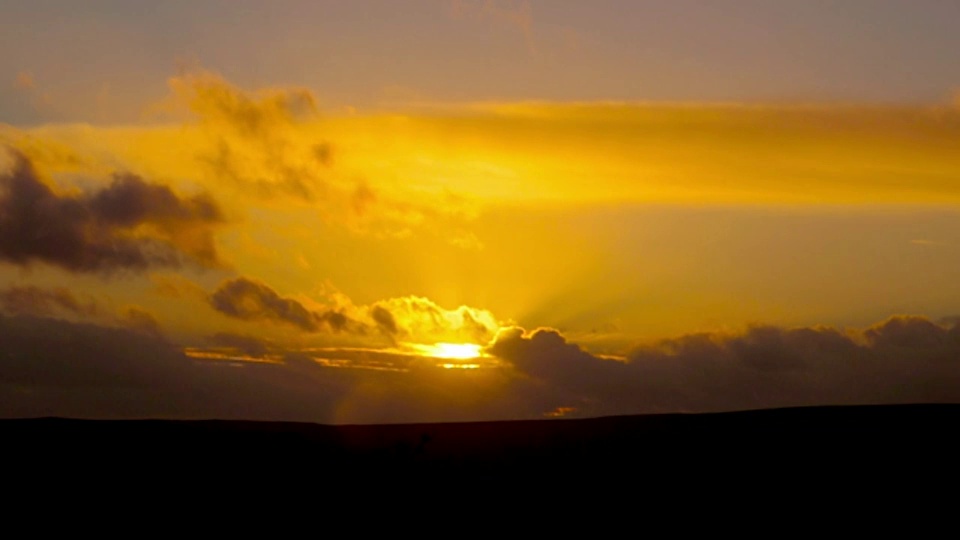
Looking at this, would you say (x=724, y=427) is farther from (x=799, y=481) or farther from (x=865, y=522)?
(x=865, y=522)

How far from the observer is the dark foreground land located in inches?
1277

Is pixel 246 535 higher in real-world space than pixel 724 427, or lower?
lower

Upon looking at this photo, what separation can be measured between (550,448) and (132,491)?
1376 centimetres

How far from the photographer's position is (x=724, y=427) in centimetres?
Answer: 4056

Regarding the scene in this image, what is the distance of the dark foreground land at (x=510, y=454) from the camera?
32.4 meters

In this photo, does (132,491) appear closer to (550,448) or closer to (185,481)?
(185,481)

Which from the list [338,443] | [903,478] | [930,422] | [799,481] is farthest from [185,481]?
[930,422]

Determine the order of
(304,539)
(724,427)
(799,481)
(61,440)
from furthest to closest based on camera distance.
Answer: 1. (724,427)
2. (61,440)
3. (799,481)
4. (304,539)

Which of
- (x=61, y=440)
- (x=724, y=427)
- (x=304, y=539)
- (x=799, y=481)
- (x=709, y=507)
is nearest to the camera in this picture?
(x=304, y=539)

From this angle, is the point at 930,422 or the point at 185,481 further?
the point at 930,422

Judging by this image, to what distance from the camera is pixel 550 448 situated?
37.7 m

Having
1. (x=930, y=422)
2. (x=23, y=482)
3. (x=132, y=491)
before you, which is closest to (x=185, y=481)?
(x=132, y=491)

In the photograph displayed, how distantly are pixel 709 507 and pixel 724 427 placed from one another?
1083cm

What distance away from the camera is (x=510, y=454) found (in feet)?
120
